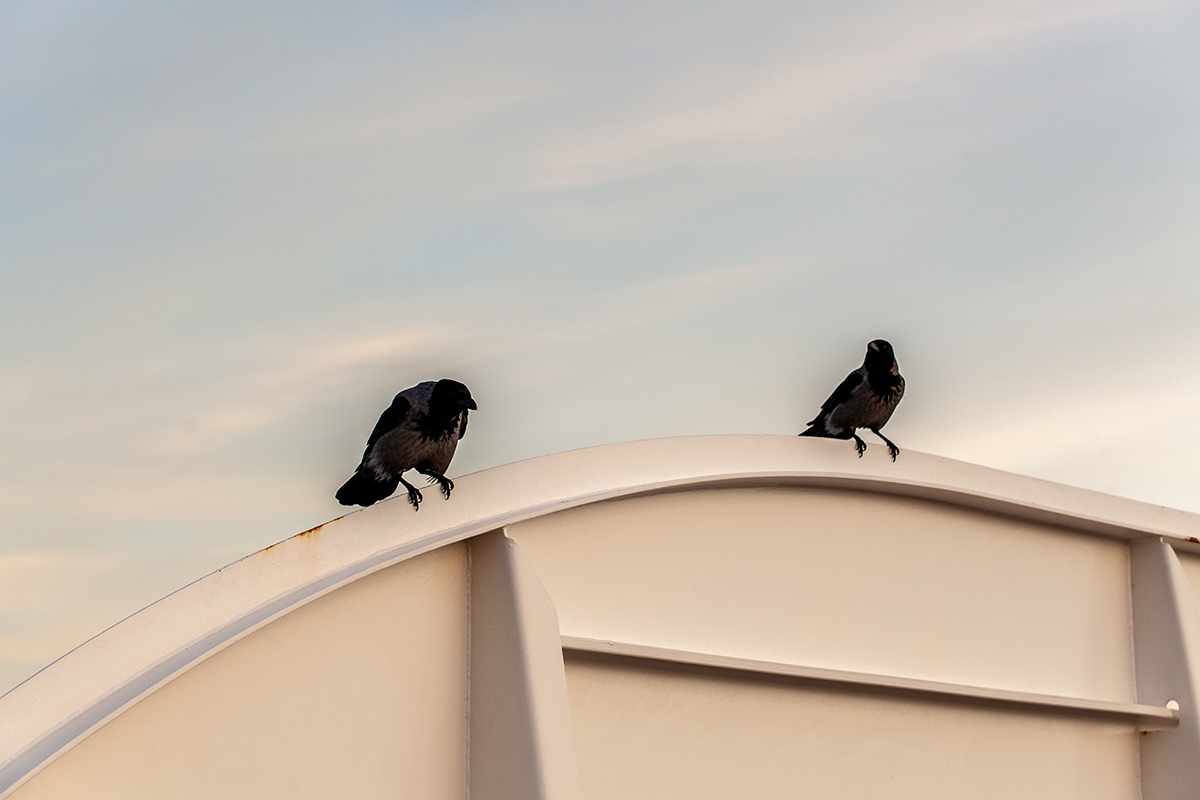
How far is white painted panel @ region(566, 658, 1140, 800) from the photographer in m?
4.68

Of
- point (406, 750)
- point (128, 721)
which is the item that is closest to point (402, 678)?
point (406, 750)

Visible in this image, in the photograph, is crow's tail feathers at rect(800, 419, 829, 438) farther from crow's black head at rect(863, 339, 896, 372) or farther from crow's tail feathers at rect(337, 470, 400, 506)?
crow's tail feathers at rect(337, 470, 400, 506)

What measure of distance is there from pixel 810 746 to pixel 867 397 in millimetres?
2479

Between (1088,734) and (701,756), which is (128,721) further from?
(1088,734)

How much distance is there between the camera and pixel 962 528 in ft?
20.5

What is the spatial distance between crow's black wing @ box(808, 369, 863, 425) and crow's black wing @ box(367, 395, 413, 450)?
9.55 ft

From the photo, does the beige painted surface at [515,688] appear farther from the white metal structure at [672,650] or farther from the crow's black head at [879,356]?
the crow's black head at [879,356]

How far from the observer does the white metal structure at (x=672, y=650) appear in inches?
151

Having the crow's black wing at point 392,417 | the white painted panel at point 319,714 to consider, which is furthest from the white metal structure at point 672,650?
the crow's black wing at point 392,417

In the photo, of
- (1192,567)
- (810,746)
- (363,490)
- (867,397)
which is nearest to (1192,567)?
(1192,567)

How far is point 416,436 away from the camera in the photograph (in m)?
5.39

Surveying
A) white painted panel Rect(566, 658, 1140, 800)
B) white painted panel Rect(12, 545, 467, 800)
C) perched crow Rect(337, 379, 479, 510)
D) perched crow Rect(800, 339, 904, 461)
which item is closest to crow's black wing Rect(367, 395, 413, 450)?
perched crow Rect(337, 379, 479, 510)

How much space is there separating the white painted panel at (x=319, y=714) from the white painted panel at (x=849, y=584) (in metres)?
0.55

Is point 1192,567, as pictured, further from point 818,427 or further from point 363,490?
point 363,490
